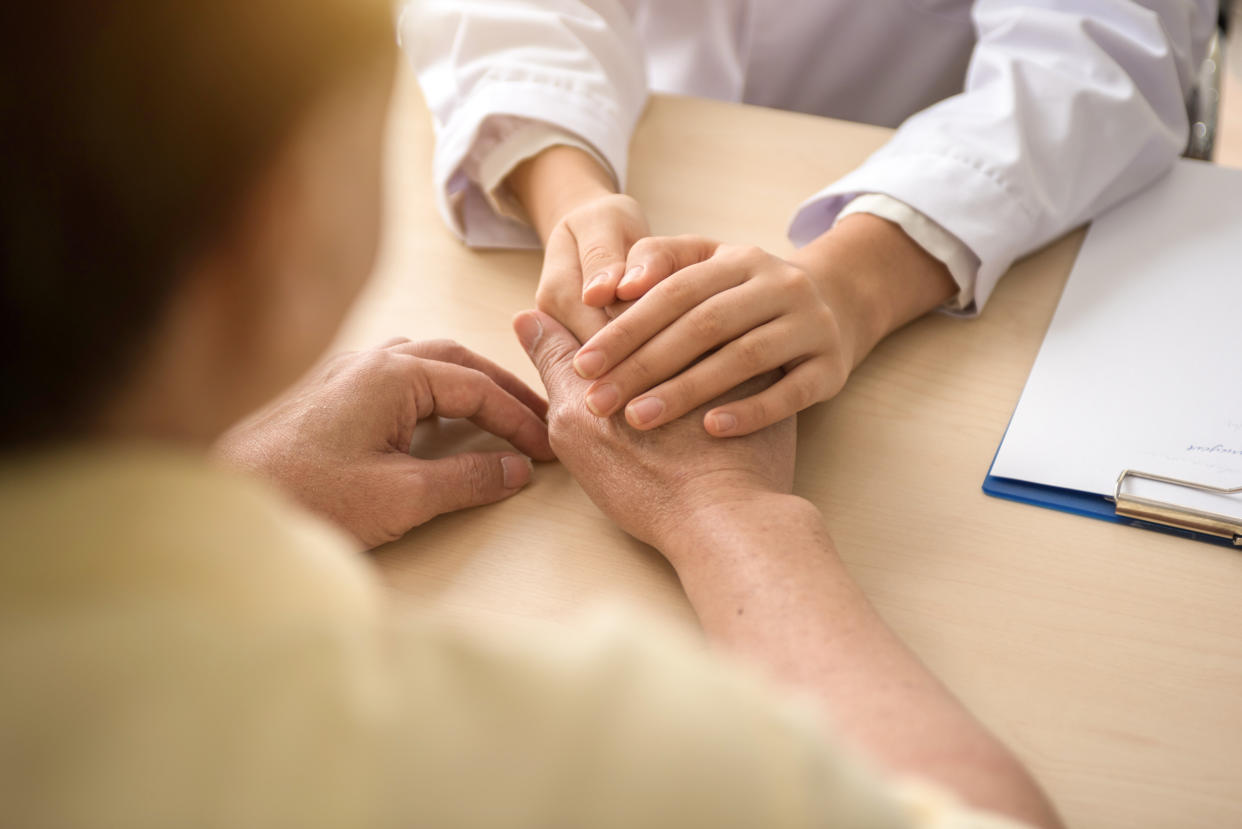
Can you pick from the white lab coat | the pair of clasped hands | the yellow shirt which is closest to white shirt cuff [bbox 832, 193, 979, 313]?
the white lab coat

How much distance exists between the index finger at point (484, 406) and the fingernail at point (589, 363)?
0.21 feet

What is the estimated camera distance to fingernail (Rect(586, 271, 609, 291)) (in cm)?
75

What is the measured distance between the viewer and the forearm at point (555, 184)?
3.00 ft

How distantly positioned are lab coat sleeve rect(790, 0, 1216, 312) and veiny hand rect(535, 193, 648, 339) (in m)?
0.18

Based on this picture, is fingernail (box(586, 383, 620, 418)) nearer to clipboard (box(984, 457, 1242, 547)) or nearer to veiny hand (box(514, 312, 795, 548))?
veiny hand (box(514, 312, 795, 548))

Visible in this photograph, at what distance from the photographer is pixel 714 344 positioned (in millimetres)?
724

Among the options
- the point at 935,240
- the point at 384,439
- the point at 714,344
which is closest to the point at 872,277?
the point at 935,240

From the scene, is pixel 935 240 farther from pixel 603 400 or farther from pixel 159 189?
pixel 159 189

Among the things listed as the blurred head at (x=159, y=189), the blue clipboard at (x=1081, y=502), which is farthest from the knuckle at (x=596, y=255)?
the blurred head at (x=159, y=189)

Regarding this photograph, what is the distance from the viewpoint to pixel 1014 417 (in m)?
0.75

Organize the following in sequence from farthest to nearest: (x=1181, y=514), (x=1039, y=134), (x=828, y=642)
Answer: (x=1039, y=134), (x=1181, y=514), (x=828, y=642)

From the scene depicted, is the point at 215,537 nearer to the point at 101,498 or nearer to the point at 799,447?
the point at 101,498

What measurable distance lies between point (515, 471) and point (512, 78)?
0.48m

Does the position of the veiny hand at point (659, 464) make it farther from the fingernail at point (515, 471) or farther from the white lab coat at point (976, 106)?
the white lab coat at point (976, 106)
